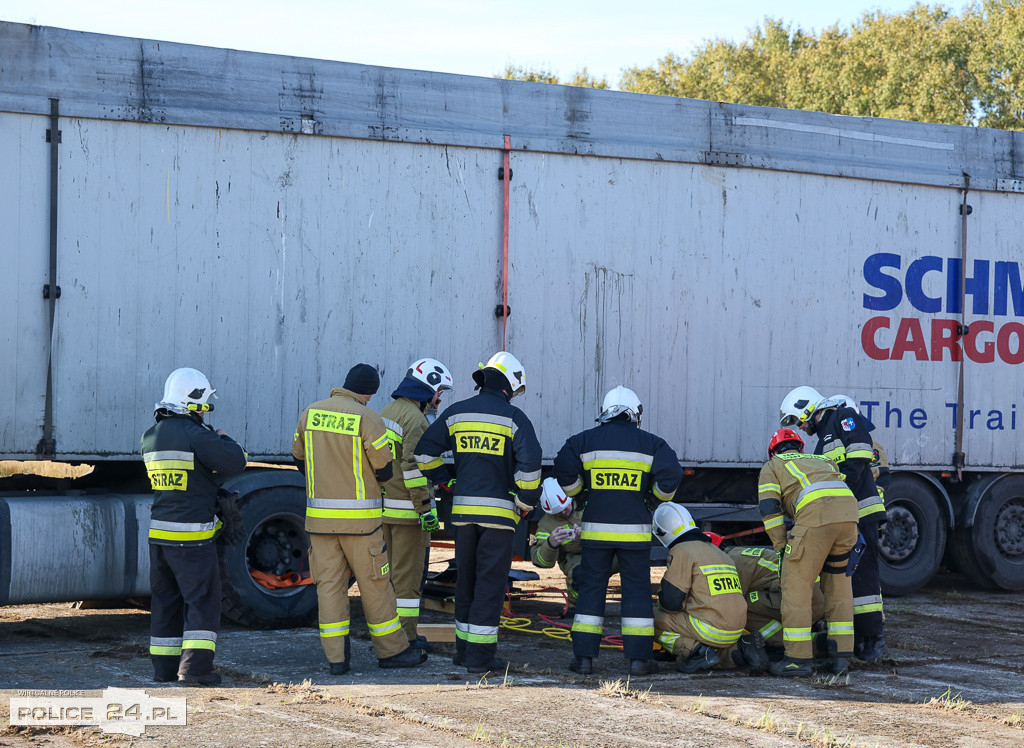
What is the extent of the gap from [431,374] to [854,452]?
3055mm

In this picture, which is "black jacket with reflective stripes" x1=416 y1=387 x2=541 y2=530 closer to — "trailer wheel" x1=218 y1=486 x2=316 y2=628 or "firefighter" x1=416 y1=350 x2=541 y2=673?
"firefighter" x1=416 y1=350 x2=541 y2=673

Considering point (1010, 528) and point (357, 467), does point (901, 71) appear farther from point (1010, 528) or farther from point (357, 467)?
point (357, 467)

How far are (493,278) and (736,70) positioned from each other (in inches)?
1293

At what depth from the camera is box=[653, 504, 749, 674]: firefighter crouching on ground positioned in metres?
7.37

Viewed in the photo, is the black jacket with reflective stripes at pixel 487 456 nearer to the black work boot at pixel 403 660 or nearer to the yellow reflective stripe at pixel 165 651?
the black work boot at pixel 403 660

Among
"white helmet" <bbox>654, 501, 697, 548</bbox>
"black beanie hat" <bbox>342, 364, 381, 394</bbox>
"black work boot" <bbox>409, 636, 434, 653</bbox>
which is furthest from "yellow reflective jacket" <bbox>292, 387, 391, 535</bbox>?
"white helmet" <bbox>654, 501, 697, 548</bbox>

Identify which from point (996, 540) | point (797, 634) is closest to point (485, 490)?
point (797, 634)

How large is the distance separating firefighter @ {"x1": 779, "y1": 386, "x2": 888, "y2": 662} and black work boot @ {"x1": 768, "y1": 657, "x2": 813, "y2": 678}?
84 centimetres

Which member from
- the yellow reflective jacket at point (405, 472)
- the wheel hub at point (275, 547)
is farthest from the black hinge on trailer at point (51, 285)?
the yellow reflective jacket at point (405, 472)

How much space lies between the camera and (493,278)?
9.19 meters

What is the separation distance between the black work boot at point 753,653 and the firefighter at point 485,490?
5.19ft

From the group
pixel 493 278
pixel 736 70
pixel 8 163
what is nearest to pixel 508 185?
pixel 493 278

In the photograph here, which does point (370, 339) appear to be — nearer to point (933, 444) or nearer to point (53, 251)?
point (53, 251)

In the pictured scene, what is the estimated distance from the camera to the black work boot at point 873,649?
7.98 m
